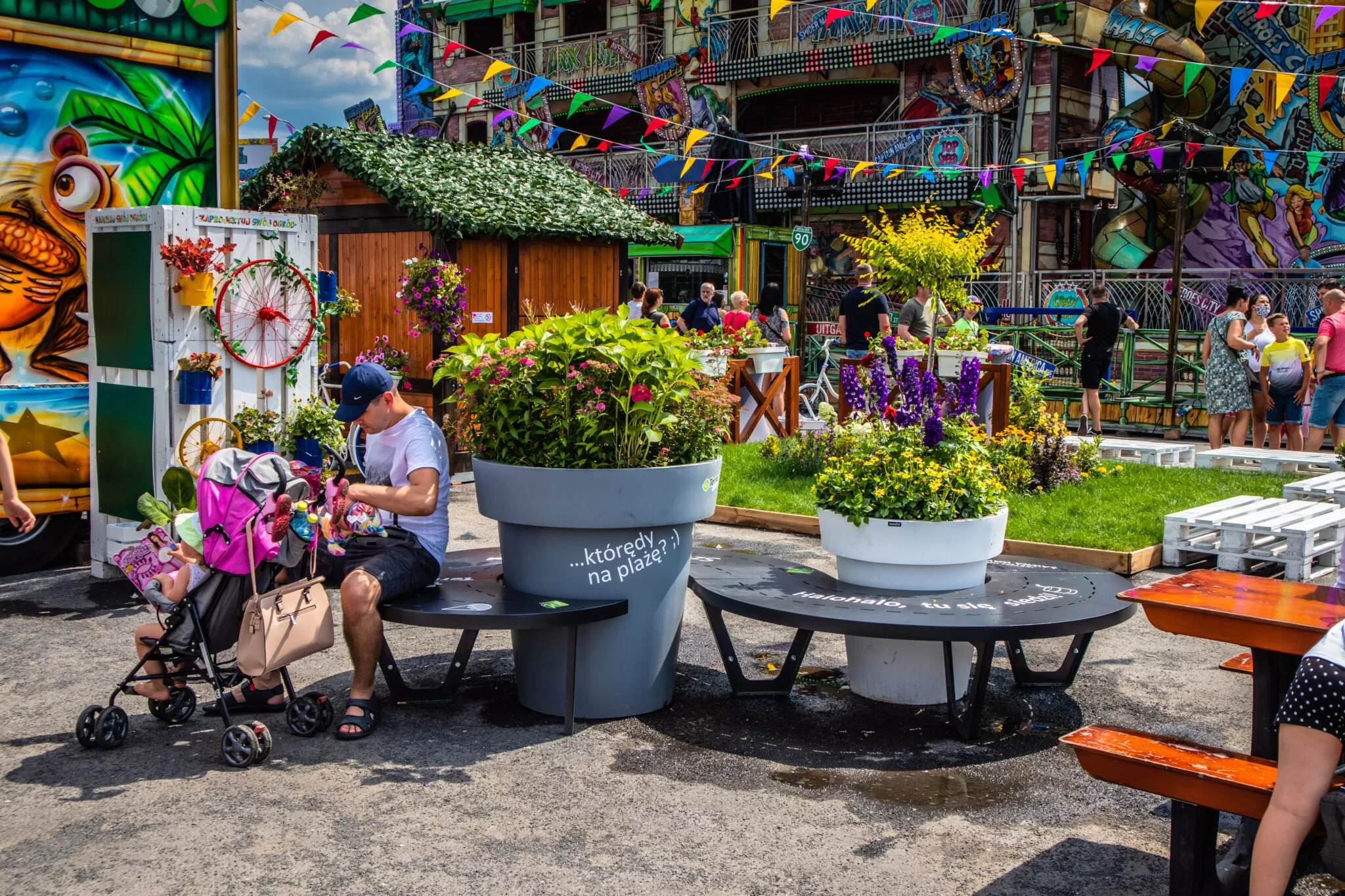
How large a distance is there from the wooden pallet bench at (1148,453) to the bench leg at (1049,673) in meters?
6.55

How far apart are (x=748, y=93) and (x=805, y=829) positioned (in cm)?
2742

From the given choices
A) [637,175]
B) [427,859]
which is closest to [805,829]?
[427,859]

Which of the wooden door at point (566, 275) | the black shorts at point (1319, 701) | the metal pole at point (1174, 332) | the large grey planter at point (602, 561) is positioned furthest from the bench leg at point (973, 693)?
the metal pole at point (1174, 332)

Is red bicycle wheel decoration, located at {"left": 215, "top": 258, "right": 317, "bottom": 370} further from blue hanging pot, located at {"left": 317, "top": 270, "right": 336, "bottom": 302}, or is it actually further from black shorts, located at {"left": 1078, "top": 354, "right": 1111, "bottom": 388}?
black shorts, located at {"left": 1078, "top": 354, "right": 1111, "bottom": 388}

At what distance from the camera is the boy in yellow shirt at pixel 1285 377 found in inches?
480

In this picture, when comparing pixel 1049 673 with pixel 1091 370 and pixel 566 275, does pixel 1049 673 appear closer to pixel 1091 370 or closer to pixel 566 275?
pixel 566 275

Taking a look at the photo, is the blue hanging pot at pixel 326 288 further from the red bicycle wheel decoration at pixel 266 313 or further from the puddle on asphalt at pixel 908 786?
the puddle on asphalt at pixel 908 786

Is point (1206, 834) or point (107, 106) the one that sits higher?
point (107, 106)

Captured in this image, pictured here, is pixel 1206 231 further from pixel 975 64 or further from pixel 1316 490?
pixel 1316 490

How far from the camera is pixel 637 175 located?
2908cm

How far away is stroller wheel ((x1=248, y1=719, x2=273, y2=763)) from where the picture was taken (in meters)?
4.44

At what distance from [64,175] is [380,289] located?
16.7ft

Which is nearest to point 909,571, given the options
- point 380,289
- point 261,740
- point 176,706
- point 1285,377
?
point 261,740

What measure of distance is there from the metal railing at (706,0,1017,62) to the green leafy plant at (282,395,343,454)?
19.5 meters
